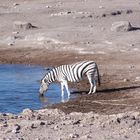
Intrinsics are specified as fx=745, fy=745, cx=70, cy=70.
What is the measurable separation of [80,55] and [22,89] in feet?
22.9

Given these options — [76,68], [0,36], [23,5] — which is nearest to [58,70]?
[76,68]

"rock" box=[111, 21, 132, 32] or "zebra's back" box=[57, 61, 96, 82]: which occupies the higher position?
"rock" box=[111, 21, 132, 32]

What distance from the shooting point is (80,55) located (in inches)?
1131

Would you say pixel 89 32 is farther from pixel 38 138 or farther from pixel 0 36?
pixel 38 138

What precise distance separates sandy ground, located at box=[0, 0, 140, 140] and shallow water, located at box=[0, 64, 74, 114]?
83 cm

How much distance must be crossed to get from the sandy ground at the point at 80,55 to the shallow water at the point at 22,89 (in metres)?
0.83

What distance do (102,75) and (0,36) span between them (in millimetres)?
10837

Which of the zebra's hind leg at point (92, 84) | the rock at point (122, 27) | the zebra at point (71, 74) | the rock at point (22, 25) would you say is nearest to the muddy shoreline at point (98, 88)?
the zebra's hind leg at point (92, 84)

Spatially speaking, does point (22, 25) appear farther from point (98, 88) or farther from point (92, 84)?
point (92, 84)

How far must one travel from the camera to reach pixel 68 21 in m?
37.3

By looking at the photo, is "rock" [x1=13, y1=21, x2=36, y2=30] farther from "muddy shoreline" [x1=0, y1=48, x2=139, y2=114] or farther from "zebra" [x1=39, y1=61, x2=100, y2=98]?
"zebra" [x1=39, y1=61, x2=100, y2=98]

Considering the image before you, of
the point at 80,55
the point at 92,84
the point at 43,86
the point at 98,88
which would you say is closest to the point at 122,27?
the point at 80,55

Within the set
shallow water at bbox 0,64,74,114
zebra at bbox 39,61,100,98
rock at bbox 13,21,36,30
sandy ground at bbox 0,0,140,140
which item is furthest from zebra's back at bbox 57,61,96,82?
rock at bbox 13,21,36,30

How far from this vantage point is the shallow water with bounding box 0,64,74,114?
19656mm
